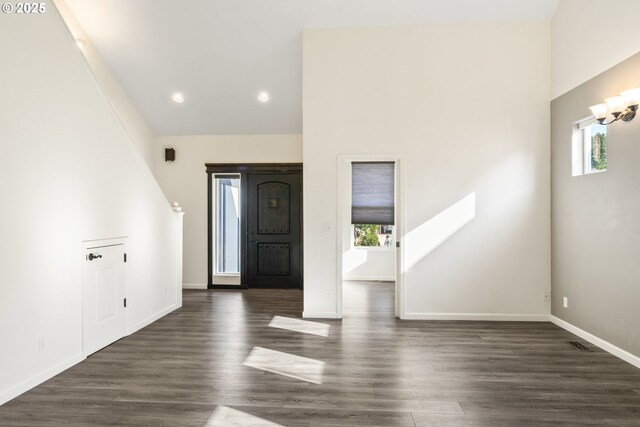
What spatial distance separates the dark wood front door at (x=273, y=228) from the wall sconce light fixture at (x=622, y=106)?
4616mm

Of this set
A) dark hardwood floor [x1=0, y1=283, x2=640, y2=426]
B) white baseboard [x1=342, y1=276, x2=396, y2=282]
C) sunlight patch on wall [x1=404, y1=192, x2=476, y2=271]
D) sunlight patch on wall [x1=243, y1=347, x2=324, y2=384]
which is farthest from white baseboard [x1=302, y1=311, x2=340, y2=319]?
white baseboard [x1=342, y1=276, x2=396, y2=282]

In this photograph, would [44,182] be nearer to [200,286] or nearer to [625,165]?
[200,286]

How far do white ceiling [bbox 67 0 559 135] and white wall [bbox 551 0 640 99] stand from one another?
15.6 inches

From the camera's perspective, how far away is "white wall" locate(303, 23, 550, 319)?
16.2 ft

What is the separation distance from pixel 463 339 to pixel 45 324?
3972mm

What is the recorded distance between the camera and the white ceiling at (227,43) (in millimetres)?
4828

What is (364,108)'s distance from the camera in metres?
5.09

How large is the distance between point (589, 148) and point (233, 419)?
4511 mm

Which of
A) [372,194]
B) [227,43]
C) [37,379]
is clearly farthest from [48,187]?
[372,194]

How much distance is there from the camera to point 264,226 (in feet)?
23.5

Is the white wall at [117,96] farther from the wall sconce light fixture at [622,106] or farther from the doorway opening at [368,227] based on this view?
the wall sconce light fixture at [622,106]

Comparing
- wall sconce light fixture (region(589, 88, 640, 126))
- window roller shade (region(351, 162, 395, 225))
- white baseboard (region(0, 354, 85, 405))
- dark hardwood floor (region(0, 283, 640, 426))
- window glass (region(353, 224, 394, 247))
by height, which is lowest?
dark hardwood floor (region(0, 283, 640, 426))

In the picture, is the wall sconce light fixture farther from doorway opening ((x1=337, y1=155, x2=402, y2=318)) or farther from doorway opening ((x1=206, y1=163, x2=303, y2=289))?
doorway opening ((x1=206, y1=163, x2=303, y2=289))

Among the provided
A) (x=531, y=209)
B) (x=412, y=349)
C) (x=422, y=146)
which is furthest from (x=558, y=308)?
(x=422, y=146)
